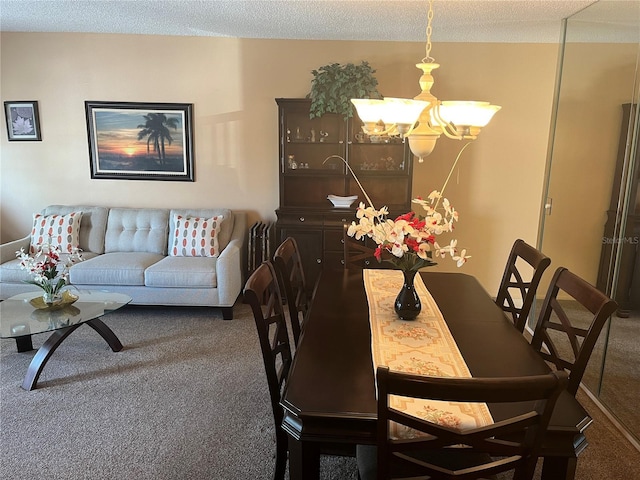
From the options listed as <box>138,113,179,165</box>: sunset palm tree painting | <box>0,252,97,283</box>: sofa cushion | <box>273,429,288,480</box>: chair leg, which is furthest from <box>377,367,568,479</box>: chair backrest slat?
<box>138,113,179,165</box>: sunset palm tree painting

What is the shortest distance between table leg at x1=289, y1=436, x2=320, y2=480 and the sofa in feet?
8.16

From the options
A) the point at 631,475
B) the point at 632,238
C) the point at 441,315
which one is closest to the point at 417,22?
the point at 632,238

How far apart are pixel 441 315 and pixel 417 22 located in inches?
102

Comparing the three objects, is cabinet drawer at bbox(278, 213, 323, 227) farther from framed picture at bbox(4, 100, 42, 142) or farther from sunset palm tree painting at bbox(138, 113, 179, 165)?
framed picture at bbox(4, 100, 42, 142)

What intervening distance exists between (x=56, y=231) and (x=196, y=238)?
1.31 metres

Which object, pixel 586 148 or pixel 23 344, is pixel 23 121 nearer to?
pixel 23 344

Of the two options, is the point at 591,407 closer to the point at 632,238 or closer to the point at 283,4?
the point at 632,238

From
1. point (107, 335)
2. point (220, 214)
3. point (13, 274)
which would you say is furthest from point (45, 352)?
point (220, 214)

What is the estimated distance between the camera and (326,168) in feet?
13.7

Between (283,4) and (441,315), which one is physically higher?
(283,4)

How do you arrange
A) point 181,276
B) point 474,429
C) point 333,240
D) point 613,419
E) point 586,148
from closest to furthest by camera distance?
1. point 474,429
2. point 613,419
3. point 586,148
4. point 181,276
5. point 333,240

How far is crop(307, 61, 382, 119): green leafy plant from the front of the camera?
381 cm

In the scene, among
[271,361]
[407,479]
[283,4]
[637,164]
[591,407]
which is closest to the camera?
[407,479]

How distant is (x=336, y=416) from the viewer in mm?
1313
